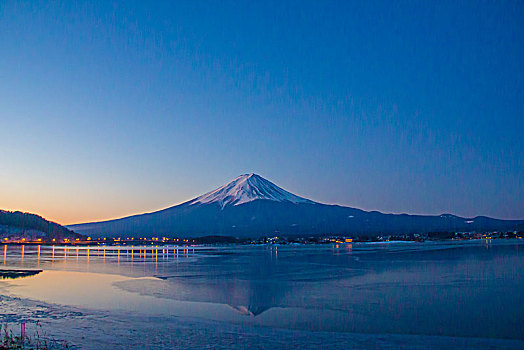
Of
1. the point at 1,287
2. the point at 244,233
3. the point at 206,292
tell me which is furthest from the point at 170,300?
the point at 244,233

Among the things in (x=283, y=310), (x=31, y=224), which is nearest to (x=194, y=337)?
(x=283, y=310)

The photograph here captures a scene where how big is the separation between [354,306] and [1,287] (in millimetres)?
12517

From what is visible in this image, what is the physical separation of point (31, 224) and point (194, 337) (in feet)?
451

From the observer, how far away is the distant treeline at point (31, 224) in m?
124

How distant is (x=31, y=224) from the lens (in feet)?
431

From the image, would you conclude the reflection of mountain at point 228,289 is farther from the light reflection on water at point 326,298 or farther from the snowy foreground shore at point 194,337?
the snowy foreground shore at point 194,337

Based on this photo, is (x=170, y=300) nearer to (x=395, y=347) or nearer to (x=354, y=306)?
(x=354, y=306)

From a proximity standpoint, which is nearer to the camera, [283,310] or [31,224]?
[283,310]

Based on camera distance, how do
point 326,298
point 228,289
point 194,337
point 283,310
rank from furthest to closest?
point 228,289, point 326,298, point 283,310, point 194,337

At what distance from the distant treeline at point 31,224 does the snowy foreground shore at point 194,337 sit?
12539 centimetres

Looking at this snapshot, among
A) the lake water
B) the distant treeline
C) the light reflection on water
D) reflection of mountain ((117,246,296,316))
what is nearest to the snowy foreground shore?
the lake water

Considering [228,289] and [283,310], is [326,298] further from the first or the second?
[228,289]

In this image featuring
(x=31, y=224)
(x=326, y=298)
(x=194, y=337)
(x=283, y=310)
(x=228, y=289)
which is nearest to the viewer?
(x=194, y=337)

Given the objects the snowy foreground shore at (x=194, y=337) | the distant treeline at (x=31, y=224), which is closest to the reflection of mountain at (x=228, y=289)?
the snowy foreground shore at (x=194, y=337)
